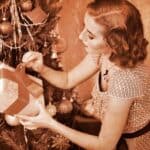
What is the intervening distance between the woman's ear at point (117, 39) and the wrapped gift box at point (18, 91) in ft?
0.76

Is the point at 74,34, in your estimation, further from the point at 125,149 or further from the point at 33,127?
the point at 125,149

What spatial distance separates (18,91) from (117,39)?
1.03ft

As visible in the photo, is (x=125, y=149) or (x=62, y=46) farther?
(x=125, y=149)

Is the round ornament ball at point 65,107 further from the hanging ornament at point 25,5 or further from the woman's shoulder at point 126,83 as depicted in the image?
the hanging ornament at point 25,5

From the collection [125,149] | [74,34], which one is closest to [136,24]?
[74,34]

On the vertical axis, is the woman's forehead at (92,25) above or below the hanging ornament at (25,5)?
below

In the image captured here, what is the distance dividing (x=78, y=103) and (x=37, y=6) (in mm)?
309

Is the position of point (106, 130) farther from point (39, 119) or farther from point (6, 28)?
point (6, 28)

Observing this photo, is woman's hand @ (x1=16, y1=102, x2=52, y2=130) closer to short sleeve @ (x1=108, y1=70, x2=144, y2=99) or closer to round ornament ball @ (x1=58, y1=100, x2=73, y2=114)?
round ornament ball @ (x1=58, y1=100, x2=73, y2=114)

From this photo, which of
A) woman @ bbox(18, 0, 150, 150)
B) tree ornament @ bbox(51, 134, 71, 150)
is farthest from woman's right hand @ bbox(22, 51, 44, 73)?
tree ornament @ bbox(51, 134, 71, 150)

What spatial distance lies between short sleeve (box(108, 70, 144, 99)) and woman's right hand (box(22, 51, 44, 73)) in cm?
21

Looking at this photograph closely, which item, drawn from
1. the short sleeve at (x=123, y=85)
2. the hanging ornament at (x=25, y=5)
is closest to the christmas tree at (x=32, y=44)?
the hanging ornament at (x=25, y=5)

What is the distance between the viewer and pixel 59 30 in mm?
1355

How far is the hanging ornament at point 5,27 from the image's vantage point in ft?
4.27
